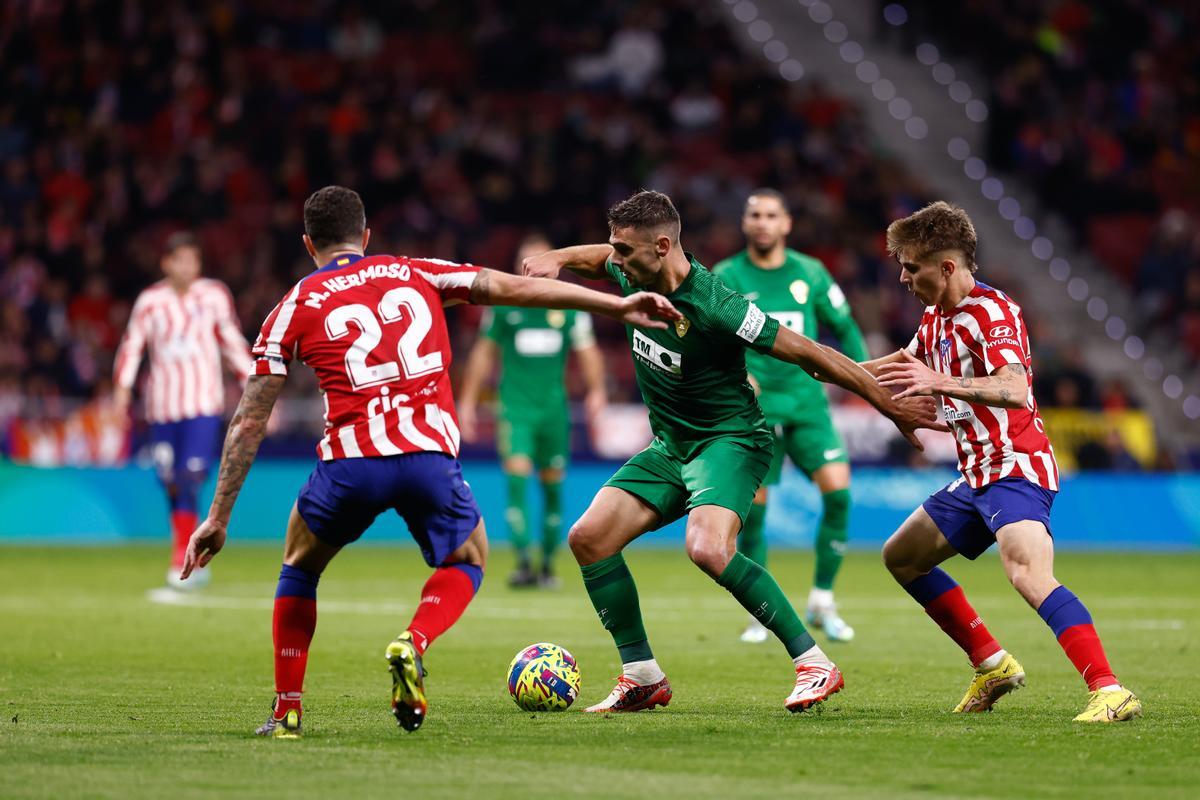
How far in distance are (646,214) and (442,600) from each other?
1.83 meters

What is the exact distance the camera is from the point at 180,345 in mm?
14477

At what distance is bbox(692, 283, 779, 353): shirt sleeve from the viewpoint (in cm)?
720

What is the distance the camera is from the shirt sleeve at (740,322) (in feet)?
23.6

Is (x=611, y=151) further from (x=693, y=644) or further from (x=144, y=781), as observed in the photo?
(x=144, y=781)

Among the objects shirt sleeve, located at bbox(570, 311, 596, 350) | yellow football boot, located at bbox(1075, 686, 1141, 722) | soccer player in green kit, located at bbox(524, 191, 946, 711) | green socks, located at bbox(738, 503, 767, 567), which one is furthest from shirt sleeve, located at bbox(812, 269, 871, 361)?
shirt sleeve, located at bbox(570, 311, 596, 350)

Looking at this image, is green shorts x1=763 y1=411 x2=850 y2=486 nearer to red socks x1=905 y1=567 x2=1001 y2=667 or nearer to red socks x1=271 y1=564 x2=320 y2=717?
red socks x1=905 y1=567 x2=1001 y2=667

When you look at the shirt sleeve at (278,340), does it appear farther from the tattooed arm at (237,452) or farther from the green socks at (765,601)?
the green socks at (765,601)

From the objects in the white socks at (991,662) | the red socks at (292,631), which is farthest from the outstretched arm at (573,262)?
the white socks at (991,662)

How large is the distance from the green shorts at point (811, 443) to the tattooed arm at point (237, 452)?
510 centimetres

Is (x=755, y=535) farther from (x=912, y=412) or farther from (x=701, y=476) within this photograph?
(x=912, y=412)

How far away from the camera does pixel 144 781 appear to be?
5484mm

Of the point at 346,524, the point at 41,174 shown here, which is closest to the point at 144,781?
the point at 346,524

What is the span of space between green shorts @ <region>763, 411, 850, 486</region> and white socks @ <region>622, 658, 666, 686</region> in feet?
12.3

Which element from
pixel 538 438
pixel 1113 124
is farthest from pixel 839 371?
pixel 1113 124
